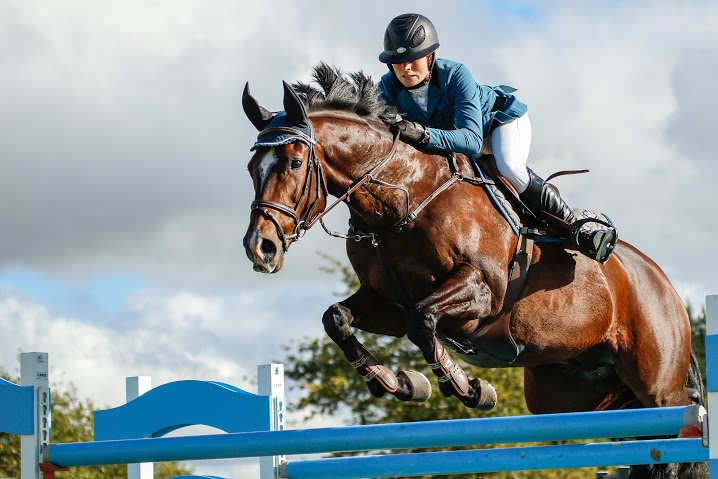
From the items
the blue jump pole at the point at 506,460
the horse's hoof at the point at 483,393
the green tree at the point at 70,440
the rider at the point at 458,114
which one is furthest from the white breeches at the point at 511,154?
the green tree at the point at 70,440

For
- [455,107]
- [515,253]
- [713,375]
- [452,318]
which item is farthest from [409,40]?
[713,375]

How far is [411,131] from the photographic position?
4.75m

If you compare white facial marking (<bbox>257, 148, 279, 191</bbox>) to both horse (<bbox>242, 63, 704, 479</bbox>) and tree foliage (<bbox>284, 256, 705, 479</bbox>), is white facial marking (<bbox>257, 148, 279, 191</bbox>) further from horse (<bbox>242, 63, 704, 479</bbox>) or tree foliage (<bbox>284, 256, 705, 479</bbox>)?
tree foliage (<bbox>284, 256, 705, 479</bbox>)

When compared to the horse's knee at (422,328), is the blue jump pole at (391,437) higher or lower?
lower

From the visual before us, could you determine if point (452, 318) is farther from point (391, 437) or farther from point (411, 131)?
point (391, 437)

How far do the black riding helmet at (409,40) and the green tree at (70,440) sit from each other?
537 cm

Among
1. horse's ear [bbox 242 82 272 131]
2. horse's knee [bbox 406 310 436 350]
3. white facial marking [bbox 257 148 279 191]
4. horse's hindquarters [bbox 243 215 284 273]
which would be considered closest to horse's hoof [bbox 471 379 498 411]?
horse's knee [bbox 406 310 436 350]

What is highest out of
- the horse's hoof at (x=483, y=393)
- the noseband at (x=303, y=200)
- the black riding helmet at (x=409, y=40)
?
the black riding helmet at (x=409, y=40)

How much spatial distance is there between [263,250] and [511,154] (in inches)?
58.4

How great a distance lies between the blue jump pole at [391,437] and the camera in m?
3.38

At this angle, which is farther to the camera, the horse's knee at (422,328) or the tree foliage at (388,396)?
the tree foliage at (388,396)

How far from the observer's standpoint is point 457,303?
4613 mm

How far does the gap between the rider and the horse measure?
5.9 inches

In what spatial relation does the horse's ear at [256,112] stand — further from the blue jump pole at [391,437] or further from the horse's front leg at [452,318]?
the blue jump pole at [391,437]
